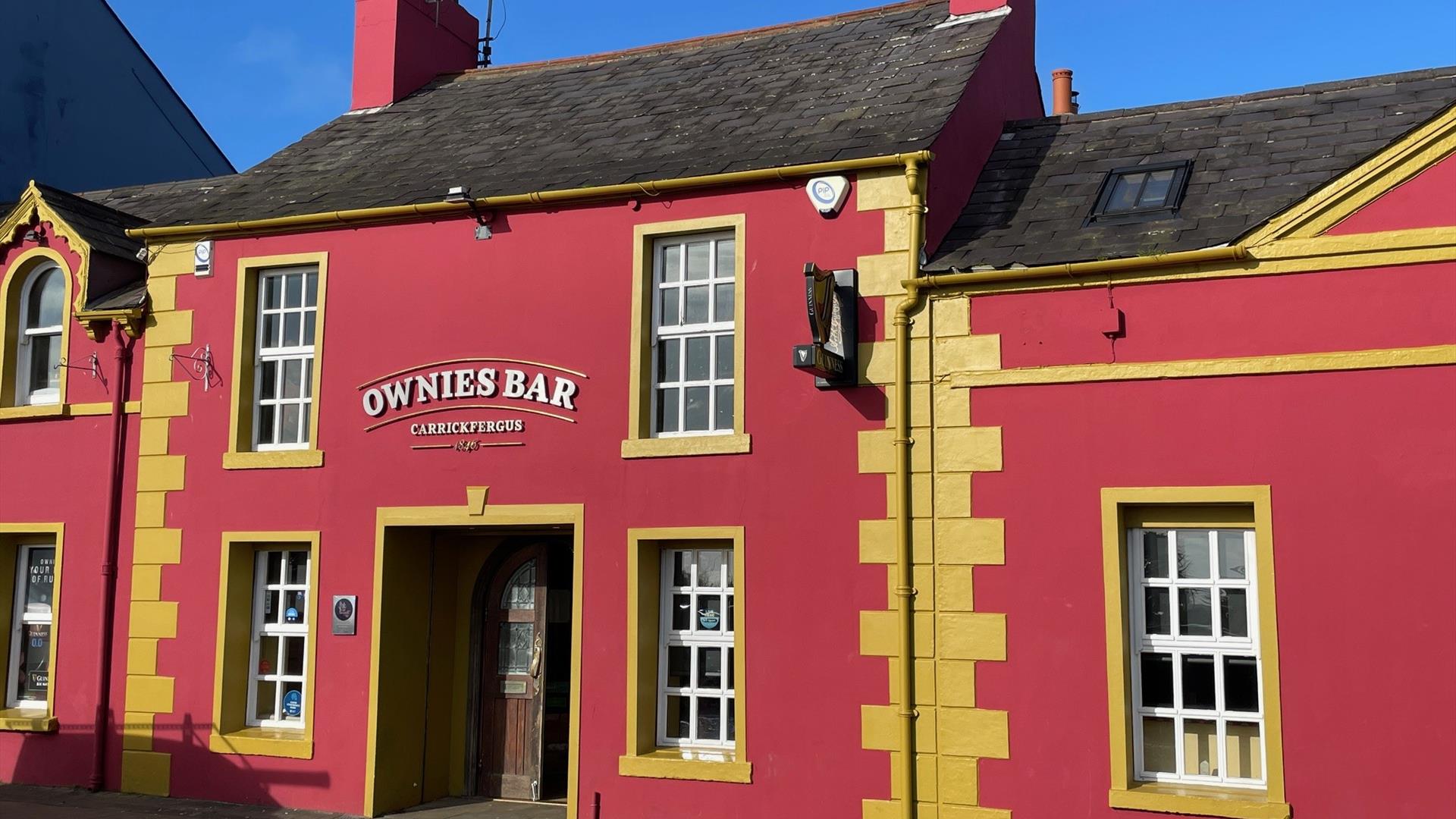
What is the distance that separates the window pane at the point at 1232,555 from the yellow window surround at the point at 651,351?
3748 millimetres

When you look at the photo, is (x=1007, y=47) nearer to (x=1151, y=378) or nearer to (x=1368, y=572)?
(x=1151, y=378)

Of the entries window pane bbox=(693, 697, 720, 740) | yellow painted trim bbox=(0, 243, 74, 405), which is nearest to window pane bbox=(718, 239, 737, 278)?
window pane bbox=(693, 697, 720, 740)

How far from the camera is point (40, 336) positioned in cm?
1445

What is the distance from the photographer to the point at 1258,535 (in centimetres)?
952

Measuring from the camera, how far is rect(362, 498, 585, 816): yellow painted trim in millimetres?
11531

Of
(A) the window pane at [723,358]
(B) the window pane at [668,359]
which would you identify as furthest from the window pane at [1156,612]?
(B) the window pane at [668,359]

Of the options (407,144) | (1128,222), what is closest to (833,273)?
(1128,222)

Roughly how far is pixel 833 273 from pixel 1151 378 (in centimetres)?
264

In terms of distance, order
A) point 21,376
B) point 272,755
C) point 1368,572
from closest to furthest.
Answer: point 1368,572
point 272,755
point 21,376

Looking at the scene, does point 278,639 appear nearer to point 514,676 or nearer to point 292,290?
point 514,676

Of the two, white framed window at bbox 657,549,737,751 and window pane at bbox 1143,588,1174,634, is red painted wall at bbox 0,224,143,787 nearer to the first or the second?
white framed window at bbox 657,549,737,751

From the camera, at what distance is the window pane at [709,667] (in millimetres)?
11430

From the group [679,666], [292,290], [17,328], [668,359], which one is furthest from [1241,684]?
[17,328]

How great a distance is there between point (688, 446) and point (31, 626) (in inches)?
302
